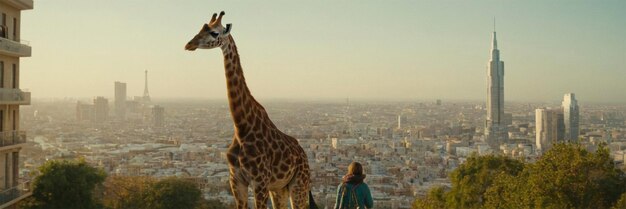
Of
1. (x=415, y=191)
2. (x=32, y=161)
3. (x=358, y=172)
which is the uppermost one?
(x=358, y=172)

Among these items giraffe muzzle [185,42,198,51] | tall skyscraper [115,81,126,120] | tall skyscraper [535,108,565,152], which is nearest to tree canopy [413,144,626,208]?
giraffe muzzle [185,42,198,51]

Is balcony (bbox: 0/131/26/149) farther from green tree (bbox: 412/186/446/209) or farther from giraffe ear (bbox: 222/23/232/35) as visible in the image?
giraffe ear (bbox: 222/23/232/35)

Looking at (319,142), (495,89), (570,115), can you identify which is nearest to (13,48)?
(319,142)

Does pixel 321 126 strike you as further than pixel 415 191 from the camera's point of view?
Yes

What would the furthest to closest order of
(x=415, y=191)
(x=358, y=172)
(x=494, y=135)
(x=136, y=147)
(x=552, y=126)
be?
(x=494, y=135) → (x=552, y=126) → (x=136, y=147) → (x=415, y=191) → (x=358, y=172)

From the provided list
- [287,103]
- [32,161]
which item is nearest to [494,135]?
[287,103]

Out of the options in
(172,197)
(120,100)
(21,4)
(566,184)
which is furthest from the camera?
(120,100)

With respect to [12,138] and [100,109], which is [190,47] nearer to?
[12,138]

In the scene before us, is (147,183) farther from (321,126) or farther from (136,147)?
(321,126)
